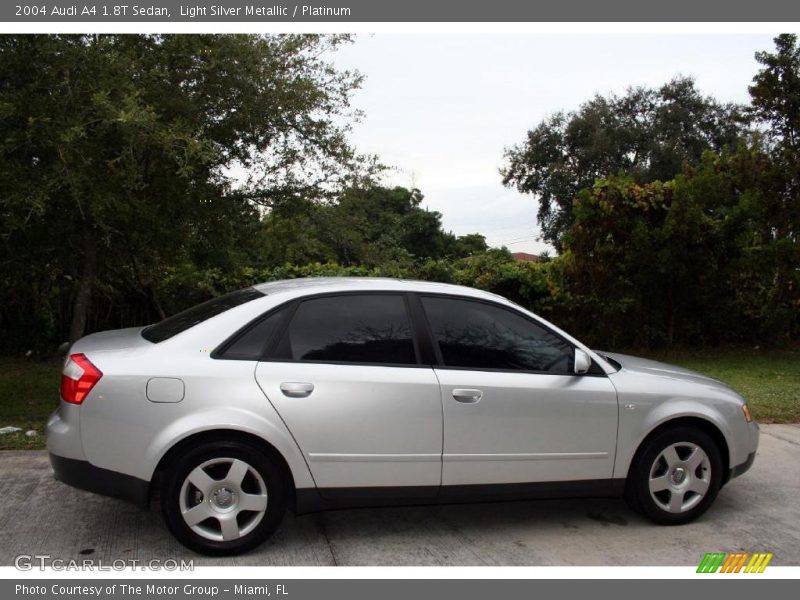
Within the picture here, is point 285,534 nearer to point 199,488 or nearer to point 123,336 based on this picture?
point 199,488

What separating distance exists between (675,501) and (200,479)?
298 centimetres

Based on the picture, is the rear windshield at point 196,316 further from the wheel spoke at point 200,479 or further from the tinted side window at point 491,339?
the tinted side window at point 491,339

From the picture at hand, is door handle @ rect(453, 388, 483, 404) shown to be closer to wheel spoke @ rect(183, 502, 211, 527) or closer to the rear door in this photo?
the rear door

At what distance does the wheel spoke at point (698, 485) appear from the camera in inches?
192

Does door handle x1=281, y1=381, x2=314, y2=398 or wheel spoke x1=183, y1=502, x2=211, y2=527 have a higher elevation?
door handle x1=281, y1=381, x2=314, y2=398

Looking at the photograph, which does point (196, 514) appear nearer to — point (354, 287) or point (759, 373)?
point (354, 287)

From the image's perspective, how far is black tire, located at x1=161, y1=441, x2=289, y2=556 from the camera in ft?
13.4

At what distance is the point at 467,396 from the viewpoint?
4465 millimetres

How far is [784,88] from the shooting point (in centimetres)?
1175

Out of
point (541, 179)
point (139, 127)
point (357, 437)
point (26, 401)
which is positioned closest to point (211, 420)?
point (357, 437)

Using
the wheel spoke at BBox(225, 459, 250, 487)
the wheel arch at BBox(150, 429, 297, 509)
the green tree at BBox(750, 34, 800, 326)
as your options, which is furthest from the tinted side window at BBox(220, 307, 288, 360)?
the green tree at BBox(750, 34, 800, 326)

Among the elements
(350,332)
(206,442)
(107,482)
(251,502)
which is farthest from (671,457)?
(107,482)

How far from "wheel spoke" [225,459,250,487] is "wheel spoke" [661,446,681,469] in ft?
8.65

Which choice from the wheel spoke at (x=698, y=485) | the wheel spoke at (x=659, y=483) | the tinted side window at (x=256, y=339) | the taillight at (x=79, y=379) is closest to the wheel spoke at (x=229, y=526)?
the tinted side window at (x=256, y=339)
